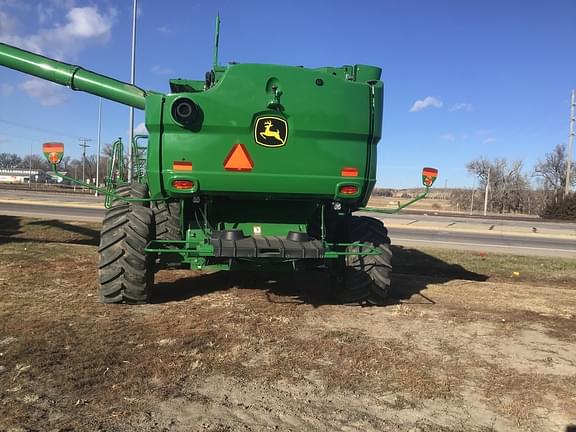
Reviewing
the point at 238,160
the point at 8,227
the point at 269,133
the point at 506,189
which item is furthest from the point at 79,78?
the point at 506,189

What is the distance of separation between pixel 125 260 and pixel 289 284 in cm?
293

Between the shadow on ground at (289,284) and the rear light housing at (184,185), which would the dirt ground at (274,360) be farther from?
the rear light housing at (184,185)

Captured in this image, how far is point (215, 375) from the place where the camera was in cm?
394

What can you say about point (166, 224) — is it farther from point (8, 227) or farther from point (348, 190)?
point (8, 227)

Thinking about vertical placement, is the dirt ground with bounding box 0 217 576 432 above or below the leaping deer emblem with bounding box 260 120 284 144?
below

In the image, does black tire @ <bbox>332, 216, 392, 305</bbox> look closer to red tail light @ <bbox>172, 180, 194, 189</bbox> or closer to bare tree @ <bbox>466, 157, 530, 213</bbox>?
red tail light @ <bbox>172, 180, 194, 189</bbox>

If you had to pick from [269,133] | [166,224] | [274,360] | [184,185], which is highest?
[269,133]

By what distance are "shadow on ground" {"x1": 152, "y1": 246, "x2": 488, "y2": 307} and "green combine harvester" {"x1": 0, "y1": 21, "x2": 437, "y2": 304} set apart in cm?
57

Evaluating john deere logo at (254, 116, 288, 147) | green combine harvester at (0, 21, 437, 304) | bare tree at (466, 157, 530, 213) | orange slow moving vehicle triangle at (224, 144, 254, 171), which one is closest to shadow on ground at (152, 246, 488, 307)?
green combine harvester at (0, 21, 437, 304)

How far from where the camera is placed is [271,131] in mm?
5500

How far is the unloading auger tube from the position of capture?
8.39 metres

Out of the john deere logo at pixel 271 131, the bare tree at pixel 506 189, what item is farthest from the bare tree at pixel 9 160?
the john deere logo at pixel 271 131

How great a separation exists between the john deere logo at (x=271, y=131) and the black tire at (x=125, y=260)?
1.77 m

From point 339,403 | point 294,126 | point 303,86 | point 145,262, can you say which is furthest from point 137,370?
point 303,86
